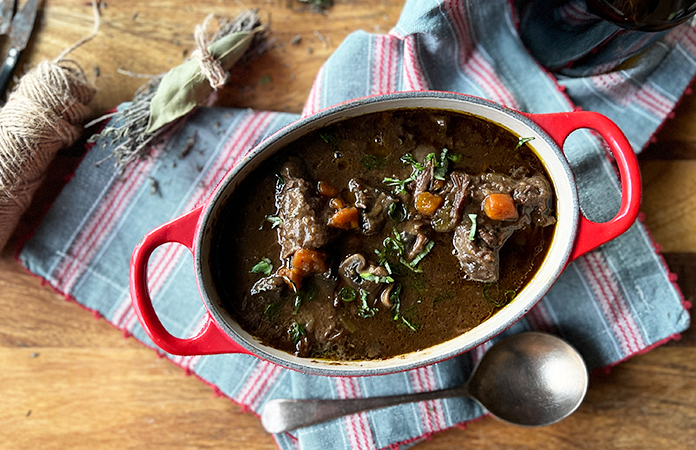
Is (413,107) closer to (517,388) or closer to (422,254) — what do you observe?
(422,254)

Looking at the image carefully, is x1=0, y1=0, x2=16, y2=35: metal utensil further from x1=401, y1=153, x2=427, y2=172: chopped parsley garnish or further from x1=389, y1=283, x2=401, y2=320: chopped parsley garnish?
x1=389, y1=283, x2=401, y2=320: chopped parsley garnish

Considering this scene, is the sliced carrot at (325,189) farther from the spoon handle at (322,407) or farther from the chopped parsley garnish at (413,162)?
the spoon handle at (322,407)

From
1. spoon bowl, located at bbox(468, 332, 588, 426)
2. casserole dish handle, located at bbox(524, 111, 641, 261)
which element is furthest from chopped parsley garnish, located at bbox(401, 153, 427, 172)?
spoon bowl, located at bbox(468, 332, 588, 426)

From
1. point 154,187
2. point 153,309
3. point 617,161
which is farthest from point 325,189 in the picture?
point 617,161

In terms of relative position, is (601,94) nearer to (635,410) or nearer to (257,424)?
(635,410)

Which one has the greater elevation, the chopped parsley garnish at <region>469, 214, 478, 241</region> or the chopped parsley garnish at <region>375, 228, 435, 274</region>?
the chopped parsley garnish at <region>469, 214, 478, 241</region>

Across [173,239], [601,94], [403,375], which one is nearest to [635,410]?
[403,375]
